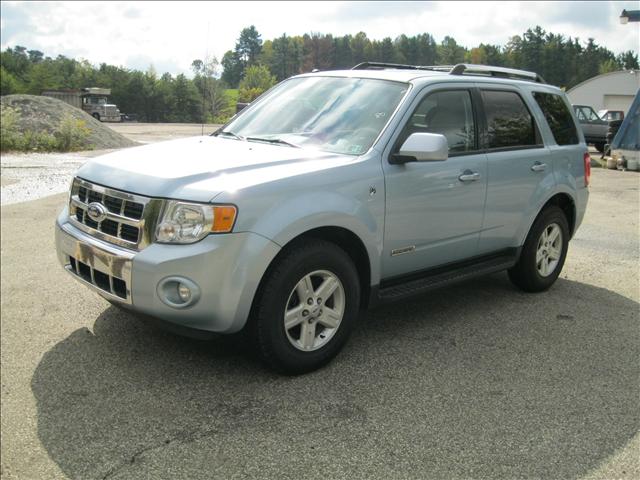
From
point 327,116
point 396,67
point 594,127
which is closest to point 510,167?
point 396,67

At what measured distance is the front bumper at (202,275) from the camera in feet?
11.1

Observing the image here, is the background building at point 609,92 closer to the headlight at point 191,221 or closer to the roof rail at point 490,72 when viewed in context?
the roof rail at point 490,72

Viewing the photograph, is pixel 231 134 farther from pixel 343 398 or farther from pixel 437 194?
pixel 343 398

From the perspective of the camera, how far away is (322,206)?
148 inches

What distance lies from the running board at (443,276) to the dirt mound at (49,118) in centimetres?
1987

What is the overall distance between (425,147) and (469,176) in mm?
797

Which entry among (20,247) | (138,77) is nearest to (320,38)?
(138,77)

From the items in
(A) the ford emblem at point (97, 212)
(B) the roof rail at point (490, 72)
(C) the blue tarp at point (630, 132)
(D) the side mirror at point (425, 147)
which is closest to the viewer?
(A) the ford emblem at point (97, 212)

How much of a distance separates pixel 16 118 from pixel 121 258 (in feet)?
68.2

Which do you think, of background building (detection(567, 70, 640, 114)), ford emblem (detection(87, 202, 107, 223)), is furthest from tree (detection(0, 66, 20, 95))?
ford emblem (detection(87, 202, 107, 223))

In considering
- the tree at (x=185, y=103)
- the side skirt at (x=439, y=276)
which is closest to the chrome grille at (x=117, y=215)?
the side skirt at (x=439, y=276)

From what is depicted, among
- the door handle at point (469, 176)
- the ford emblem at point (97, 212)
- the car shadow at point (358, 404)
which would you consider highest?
the door handle at point (469, 176)

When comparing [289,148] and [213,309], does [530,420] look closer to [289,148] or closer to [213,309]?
[213,309]

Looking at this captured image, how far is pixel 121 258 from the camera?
3521 millimetres
